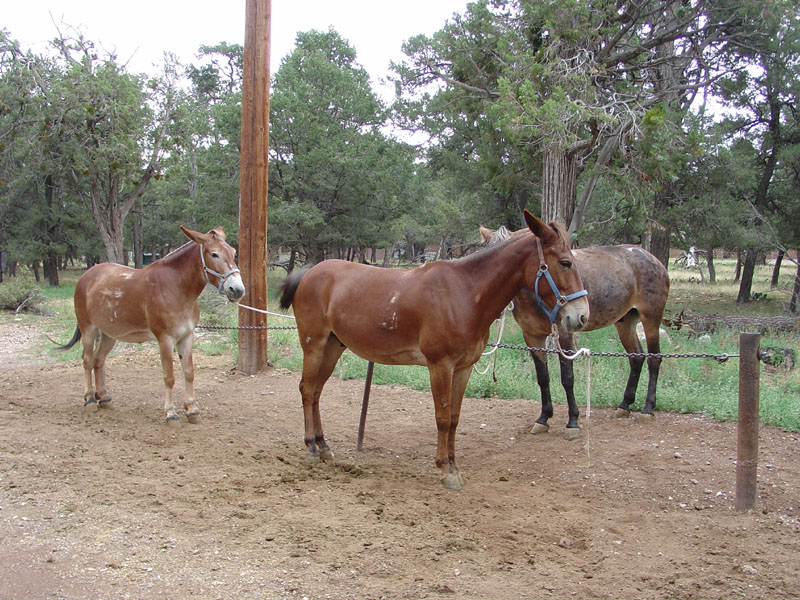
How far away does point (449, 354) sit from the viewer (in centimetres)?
453

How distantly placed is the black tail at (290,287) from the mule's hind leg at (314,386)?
15.5 inches

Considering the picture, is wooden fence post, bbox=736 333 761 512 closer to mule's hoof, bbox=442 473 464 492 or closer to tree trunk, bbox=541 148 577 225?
mule's hoof, bbox=442 473 464 492

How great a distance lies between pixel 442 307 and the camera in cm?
454

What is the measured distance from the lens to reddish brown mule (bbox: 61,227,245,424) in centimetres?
616

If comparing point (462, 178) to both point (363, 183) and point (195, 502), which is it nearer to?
point (363, 183)

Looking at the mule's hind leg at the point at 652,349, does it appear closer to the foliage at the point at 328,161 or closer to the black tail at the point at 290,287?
the black tail at the point at 290,287

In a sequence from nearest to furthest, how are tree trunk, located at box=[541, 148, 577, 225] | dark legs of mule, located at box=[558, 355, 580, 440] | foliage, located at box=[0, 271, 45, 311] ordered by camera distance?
dark legs of mule, located at box=[558, 355, 580, 440] < tree trunk, located at box=[541, 148, 577, 225] < foliage, located at box=[0, 271, 45, 311]

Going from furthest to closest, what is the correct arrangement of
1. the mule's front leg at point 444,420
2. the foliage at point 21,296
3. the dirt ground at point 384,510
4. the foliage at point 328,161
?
the foliage at point 328,161, the foliage at point 21,296, the mule's front leg at point 444,420, the dirt ground at point 384,510

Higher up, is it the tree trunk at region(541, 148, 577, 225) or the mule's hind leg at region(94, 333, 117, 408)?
the tree trunk at region(541, 148, 577, 225)

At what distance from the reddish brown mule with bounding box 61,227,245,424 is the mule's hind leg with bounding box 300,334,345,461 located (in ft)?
4.00

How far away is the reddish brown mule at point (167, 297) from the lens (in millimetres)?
6156

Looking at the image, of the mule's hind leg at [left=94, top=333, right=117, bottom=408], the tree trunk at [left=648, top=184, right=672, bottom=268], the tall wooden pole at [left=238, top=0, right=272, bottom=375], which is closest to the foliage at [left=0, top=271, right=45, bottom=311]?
the tall wooden pole at [left=238, top=0, right=272, bottom=375]

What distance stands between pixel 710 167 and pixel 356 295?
552 inches

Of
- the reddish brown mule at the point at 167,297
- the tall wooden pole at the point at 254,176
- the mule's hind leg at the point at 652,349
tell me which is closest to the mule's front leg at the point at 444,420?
the reddish brown mule at the point at 167,297
